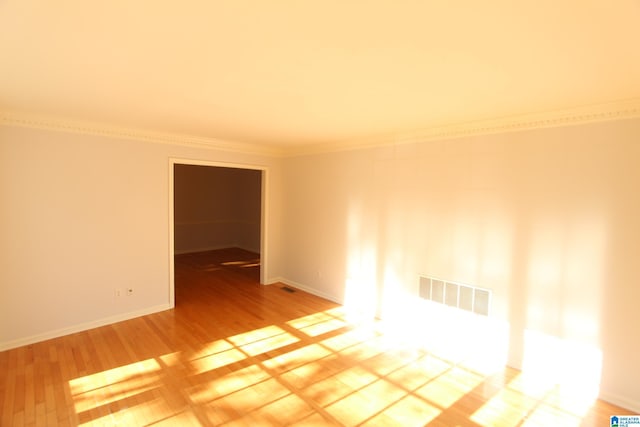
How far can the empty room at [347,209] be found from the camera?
64.1 inches

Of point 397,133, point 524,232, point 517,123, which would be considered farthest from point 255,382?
point 517,123

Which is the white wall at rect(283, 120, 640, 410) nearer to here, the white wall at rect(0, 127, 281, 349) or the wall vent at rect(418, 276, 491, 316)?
the wall vent at rect(418, 276, 491, 316)

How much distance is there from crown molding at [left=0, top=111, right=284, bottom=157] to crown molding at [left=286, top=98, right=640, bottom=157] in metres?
1.79

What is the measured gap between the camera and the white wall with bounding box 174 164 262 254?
342 inches

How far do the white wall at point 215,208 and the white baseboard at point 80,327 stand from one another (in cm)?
451

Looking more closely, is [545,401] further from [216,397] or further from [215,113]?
[215,113]

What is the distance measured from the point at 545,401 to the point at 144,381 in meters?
3.51

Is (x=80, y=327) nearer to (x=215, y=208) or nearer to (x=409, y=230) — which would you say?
(x=409, y=230)

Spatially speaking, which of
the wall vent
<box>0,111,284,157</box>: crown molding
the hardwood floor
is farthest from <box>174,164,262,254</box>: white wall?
the wall vent

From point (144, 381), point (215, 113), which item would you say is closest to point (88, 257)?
point (144, 381)

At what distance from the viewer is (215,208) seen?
9.29 meters

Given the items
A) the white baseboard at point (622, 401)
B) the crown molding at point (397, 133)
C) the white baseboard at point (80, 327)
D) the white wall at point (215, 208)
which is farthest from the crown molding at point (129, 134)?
the white baseboard at point (622, 401)

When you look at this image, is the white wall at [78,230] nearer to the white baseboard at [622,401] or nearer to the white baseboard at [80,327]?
the white baseboard at [80,327]

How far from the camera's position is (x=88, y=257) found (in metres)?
3.83
